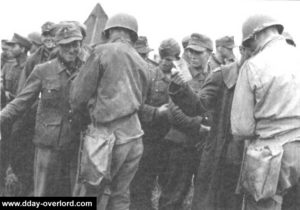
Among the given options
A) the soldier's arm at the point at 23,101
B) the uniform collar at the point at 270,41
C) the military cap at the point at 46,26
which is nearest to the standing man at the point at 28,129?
the military cap at the point at 46,26

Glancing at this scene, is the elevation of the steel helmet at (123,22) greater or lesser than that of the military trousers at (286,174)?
greater

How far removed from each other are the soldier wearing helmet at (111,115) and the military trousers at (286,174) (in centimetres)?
118

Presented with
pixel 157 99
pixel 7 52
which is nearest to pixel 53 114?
pixel 157 99

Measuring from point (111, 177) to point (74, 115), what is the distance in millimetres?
711

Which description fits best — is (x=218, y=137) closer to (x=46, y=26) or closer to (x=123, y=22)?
(x=123, y=22)

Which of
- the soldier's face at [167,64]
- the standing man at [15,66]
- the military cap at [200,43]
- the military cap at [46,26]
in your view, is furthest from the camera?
the standing man at [15,66]

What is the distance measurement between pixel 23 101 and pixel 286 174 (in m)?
2.61

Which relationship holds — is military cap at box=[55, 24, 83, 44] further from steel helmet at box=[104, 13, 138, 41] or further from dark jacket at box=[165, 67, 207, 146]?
dark jacket at box=[165, 67, 207, 146]

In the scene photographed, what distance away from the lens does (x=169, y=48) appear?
609 centimetres

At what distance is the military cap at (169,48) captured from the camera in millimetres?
6082

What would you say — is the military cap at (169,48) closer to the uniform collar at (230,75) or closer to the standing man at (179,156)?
the standing man at (179,156)

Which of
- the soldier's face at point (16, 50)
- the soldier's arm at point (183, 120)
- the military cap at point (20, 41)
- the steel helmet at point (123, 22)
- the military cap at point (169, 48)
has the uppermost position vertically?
the steel helmet at point (123, 22)

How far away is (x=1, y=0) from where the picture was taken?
466 cm

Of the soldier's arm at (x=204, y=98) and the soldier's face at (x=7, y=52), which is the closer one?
the soldier's arm at (x=204, y=98)
